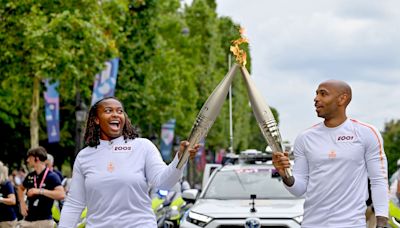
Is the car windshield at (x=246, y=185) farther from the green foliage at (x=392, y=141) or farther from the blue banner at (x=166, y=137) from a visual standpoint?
the green foliage at (x=392, y=141)

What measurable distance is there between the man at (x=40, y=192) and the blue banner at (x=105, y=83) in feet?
58.4

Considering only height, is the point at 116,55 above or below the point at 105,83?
above

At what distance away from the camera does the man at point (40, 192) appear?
1138cm

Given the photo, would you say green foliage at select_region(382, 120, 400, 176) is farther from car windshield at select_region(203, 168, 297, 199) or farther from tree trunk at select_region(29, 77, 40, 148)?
car windshield at select_region(203, 168, 297, 199)

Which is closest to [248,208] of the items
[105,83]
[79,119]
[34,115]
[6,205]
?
[6,205]

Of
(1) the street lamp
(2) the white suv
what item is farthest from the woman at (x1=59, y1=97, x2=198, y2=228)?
(1) the street lamp

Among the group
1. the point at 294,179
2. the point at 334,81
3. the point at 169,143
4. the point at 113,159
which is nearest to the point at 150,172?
the point at 113,159

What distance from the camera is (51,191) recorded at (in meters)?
11.4

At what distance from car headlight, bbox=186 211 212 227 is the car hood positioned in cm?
6

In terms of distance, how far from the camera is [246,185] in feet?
47.2

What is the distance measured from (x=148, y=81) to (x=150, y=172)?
1372 inches

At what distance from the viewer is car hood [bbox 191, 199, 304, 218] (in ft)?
43.1

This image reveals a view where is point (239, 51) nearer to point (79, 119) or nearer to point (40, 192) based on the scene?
point (40, 192)

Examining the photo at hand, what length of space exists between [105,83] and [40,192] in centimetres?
1867
